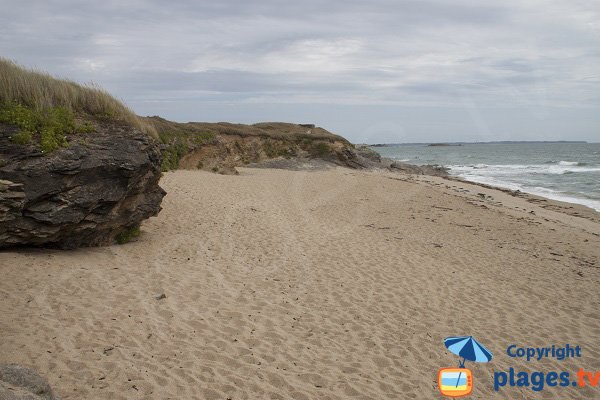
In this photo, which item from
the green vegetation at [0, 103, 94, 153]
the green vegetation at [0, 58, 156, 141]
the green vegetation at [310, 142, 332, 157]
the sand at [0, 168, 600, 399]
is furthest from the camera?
the green vegetation at [310, 142, 332, 157]

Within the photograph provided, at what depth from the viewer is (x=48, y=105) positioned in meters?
8.93

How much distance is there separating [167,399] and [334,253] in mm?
6700

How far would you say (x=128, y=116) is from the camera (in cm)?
1035

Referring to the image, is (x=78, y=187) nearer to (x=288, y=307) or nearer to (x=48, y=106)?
(x=48, y=106)

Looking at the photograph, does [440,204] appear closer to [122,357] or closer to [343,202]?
[343,202]

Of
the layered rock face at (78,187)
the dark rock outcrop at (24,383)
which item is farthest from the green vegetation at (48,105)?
the dark rock outcrop at (24,383)

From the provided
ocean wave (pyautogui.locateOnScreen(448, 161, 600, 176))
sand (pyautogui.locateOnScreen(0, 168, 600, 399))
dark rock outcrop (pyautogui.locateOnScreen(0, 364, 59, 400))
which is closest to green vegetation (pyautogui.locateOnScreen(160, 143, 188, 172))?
sand (pyautogui.locateOnScreen(0, 168, 600, 399))

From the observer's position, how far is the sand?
17.0 ft

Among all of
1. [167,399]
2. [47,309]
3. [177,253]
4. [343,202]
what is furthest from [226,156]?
[167,399]

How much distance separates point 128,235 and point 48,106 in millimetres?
3102

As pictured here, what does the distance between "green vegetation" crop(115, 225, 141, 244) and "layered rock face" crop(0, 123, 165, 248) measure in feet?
0.40

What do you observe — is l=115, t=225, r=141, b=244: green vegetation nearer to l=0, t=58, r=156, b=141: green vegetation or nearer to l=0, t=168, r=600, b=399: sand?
l=0, t=168, r=600, b=399: sand

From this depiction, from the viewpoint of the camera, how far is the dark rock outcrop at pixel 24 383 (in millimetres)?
3322

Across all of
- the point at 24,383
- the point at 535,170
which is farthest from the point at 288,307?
the point at 535,170
